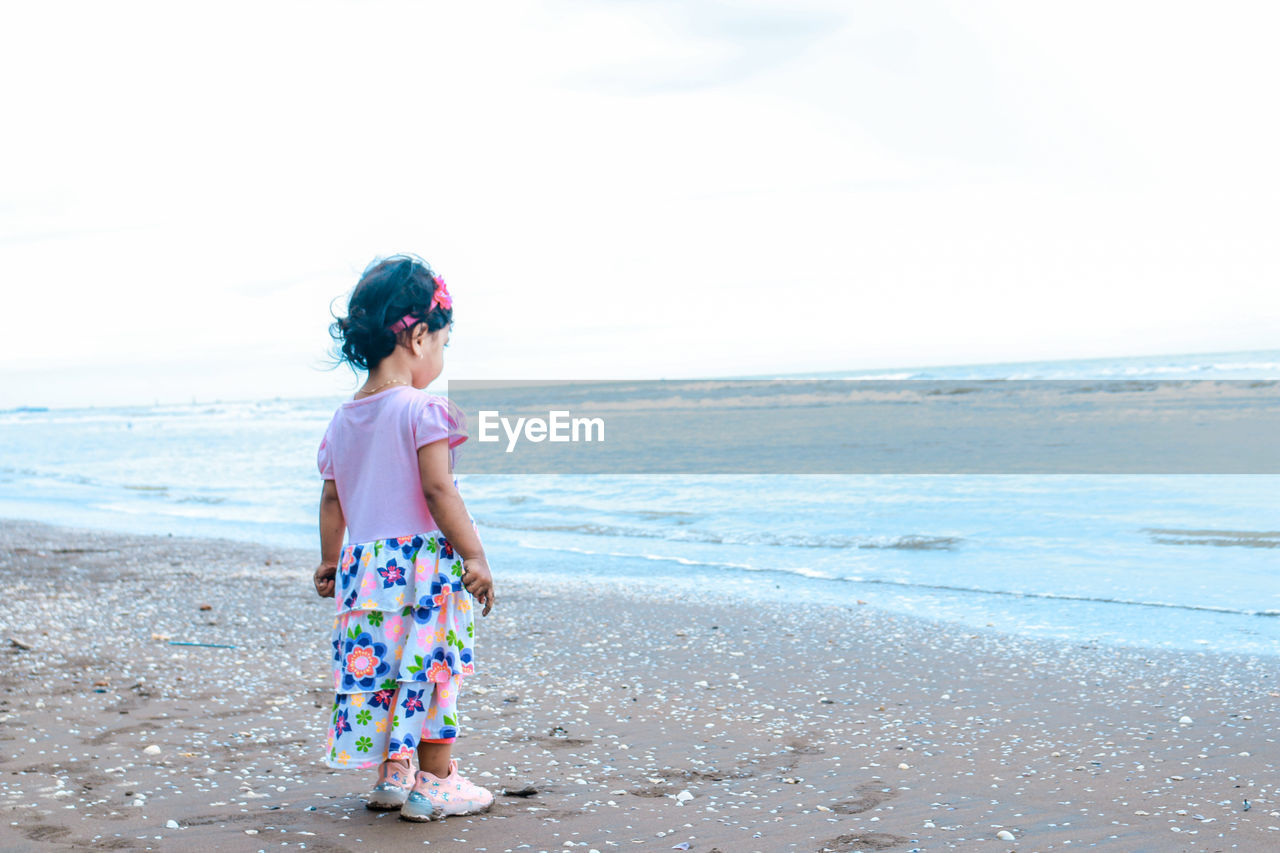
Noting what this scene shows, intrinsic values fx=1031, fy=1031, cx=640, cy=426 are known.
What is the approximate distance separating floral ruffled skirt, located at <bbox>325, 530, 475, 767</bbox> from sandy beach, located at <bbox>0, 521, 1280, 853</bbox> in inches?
9.9

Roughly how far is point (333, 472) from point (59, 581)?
6020mm

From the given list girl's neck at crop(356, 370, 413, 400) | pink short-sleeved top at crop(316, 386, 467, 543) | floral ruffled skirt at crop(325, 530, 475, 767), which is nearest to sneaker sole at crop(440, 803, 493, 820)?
floral ruffled skirt at crop(325, 530, 475, 767)

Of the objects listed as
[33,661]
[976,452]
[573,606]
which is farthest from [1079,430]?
[33,661]

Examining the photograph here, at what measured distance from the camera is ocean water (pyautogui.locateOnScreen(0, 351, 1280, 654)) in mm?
6438

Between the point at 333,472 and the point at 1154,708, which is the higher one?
the point at 333,472

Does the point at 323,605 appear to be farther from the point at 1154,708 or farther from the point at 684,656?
the point at 1154,708

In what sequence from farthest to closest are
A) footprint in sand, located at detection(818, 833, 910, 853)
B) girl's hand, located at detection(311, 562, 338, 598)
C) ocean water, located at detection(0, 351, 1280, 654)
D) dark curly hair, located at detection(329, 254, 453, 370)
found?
ocean water, located at detection(0, 351, 1280, 654)
girl's hand, located at detection(311, 562, 338, 598)
dark curly hair, located at detection(329, 254, 453, 370)
footprint in sand, located at detection(818, 833, 910, 853)

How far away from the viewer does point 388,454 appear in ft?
9.15

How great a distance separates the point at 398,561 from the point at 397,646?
23cm

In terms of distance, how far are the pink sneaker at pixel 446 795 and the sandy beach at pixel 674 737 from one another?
50 mm

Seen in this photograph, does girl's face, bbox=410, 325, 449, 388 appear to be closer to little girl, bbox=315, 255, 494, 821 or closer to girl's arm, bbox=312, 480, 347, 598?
little girl, bbox=315, 255, 494, 821

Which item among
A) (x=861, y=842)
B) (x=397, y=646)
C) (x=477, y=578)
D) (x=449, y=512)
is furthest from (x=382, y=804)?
(x=861, y=842)

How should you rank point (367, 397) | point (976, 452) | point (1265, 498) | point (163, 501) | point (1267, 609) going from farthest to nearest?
1. point (976, 452)
2. point (163, 501)
3. point (1265, 498)
4. point (1267, 609)
5. point (367, 397)

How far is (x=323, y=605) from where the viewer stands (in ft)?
21.8
